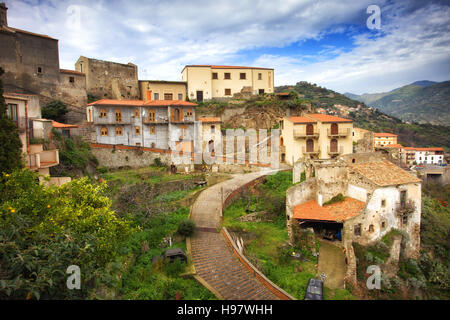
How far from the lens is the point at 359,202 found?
19.0 m

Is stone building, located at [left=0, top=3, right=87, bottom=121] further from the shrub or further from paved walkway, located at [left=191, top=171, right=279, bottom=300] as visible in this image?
the shrub

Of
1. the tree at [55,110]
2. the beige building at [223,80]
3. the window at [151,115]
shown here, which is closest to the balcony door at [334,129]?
the beige building at [223,80]

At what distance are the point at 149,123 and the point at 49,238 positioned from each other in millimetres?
23331

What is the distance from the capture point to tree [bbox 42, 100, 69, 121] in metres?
27.9

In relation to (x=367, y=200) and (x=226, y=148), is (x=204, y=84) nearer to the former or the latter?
(x=226, y=148)

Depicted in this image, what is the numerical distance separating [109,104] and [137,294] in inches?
946

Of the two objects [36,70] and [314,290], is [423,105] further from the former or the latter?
[36,70]

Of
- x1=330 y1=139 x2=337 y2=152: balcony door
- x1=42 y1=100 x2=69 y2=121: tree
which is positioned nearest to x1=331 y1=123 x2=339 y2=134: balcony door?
x1=330 y1=139 x2=337 y2=152: balcony door

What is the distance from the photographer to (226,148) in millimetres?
33500

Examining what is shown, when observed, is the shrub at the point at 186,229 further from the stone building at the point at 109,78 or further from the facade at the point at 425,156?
the facade at the point at 425,156

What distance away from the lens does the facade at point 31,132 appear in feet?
51.7

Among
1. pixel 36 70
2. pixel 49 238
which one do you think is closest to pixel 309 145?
pixel 49 238
